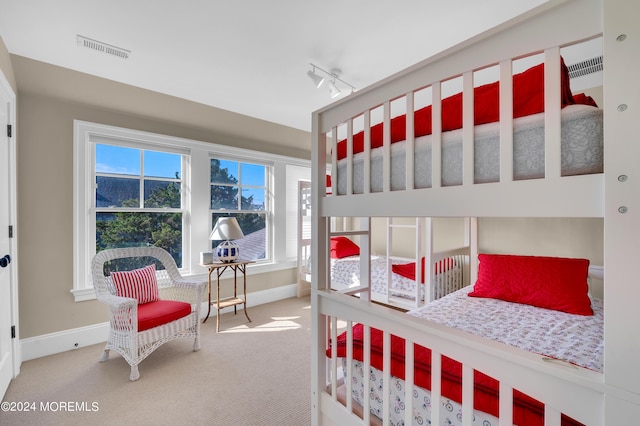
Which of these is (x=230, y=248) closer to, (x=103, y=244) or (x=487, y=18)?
(x=103, y=244)

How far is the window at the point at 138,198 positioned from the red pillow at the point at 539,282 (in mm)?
3231

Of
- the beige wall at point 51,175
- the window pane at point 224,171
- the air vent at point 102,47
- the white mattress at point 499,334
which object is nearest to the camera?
the white mattress at point 499,334

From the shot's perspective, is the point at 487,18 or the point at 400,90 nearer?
the point at 400,90

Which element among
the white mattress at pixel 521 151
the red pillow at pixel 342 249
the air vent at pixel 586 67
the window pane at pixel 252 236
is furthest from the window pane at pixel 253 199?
the air vent at pixel 586 67

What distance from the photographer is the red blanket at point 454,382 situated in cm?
98

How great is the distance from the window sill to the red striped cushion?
50 cm

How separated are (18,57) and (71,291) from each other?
2051mm

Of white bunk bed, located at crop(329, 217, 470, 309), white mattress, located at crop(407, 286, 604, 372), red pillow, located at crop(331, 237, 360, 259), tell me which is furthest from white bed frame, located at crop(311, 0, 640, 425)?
red pillow, located at crop(331, 237, 360, 259)

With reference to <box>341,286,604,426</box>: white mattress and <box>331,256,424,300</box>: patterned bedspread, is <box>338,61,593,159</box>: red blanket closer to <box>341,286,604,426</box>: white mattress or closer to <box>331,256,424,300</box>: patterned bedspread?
<box>341,286,604,426</box>: white mattress

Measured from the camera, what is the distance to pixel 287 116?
151 inches

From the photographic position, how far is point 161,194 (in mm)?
3291

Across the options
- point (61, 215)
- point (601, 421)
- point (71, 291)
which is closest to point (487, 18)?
point (601, 421)

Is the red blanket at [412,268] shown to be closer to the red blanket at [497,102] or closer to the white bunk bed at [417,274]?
the white bunk bed at [417,274]

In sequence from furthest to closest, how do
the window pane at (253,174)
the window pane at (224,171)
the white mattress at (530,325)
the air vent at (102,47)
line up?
the window pane at (253,174) → the window pane at (224,171) → the air vent at (102,47) → the white mattress at (530,325)
